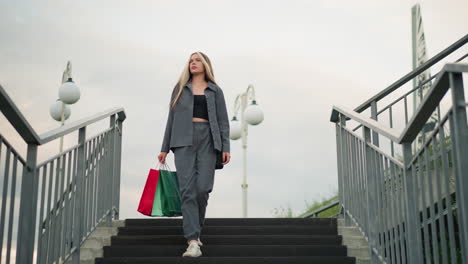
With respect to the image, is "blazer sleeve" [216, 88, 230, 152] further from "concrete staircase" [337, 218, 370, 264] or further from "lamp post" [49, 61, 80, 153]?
"lamp post" [49, 61, 80, 153]

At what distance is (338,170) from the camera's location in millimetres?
5898

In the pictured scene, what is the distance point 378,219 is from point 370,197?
0.27m

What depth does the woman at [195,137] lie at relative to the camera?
4.78 metres

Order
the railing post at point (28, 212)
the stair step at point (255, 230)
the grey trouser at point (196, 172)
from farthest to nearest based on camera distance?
the stair step at point (255, 230) < the grey trouser at point (196, 172) < the railing post at point (28, 212)

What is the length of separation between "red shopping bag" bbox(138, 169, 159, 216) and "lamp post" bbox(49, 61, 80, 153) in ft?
9.93

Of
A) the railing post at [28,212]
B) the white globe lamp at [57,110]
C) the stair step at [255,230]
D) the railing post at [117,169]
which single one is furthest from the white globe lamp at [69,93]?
the railing post at [28,212]

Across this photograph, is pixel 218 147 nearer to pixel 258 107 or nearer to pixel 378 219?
pixel 378 219

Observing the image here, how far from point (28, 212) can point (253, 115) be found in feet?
20.2

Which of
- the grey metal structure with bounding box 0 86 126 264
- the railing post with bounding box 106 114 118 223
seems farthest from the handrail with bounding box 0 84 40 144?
the railing post with bounding box 106 114 118 223

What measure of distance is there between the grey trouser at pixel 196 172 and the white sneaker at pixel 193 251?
0.52 feet

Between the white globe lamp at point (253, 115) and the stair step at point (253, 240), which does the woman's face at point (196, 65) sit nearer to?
the stair step at point (253, 240)

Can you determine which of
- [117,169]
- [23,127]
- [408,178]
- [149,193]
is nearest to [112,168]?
[117,169]

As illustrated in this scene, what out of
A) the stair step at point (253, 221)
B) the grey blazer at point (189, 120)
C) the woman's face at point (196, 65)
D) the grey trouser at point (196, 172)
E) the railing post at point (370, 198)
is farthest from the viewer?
the stair step at point (253, 221)

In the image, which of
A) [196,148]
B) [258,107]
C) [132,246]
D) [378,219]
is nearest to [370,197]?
[378,219]
